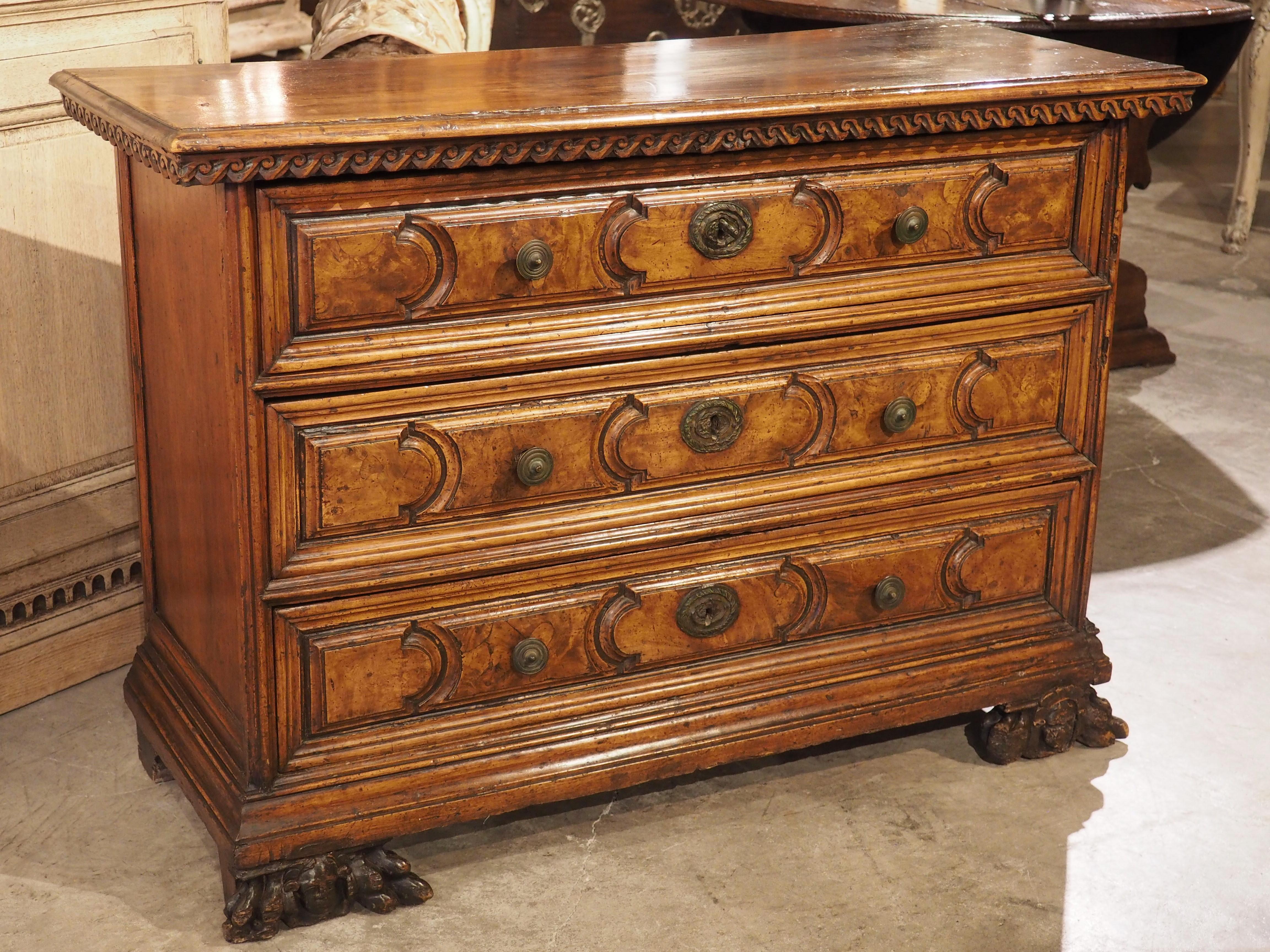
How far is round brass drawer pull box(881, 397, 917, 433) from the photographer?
6.49ft

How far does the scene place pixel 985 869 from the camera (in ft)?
6.64

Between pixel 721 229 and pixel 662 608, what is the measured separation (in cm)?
49

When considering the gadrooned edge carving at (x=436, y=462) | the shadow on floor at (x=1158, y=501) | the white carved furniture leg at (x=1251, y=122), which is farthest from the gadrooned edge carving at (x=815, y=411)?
the white carved furniture leg at (x=1251, y=122)

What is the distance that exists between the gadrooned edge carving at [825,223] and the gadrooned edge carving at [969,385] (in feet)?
0.92

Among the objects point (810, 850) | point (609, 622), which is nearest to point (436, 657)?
point (609, 622)

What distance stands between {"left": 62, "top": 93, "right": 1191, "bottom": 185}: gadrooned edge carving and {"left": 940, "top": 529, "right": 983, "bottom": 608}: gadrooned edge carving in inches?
22.3

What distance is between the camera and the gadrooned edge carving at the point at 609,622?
6.29 ft

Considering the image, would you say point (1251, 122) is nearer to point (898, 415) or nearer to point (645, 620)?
point (898, 415)

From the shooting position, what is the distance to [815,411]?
6.37 feet

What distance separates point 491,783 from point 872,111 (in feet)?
3.08

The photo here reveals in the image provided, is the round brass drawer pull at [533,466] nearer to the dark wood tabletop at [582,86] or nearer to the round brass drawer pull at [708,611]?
the round brass drawer pull at [708,611]

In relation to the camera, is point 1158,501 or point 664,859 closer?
point 664,859

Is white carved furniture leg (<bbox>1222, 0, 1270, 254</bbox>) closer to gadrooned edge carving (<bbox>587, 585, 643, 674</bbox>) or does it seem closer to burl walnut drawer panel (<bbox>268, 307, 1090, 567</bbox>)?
burl walnut drawer panel (<bbox>268, 307, 1090, 567</bbox>)

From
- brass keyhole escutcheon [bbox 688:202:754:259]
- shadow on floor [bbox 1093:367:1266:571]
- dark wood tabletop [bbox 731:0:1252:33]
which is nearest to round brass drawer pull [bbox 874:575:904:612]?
brass keyhole escutcheon [bbox 688:202:754:259]
